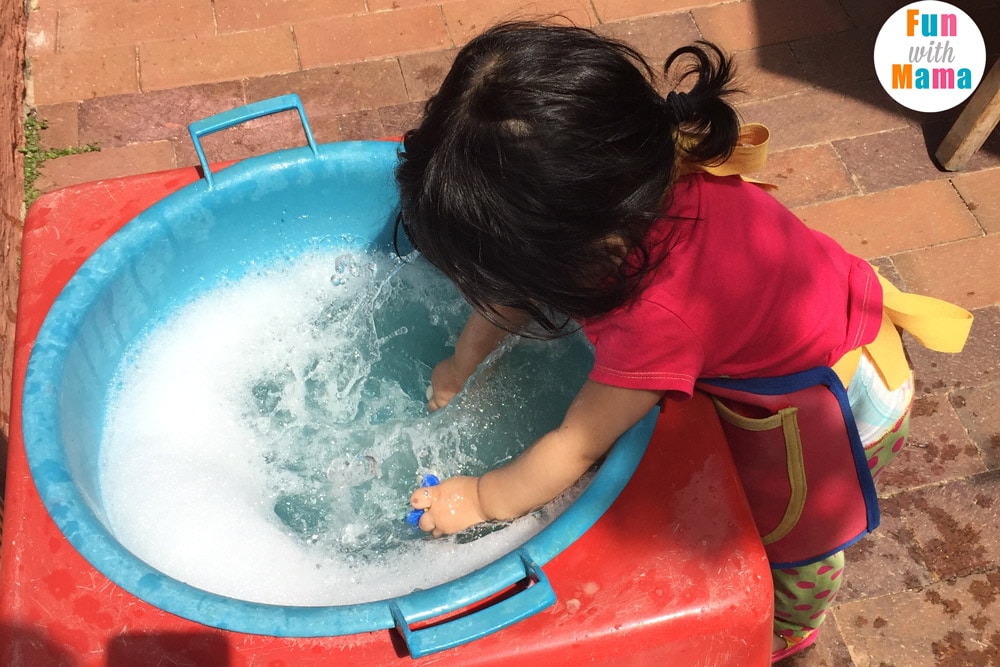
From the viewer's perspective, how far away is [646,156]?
1.08 metres

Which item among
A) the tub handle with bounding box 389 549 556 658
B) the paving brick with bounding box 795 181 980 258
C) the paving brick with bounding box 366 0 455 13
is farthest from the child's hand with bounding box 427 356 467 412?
the paving brick with bounding box 366 0 455 13

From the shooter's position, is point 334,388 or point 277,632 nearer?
point 277,632

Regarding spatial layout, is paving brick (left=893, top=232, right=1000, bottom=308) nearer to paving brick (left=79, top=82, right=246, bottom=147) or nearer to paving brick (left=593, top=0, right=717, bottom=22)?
paving brick (left=593, top=0, right=717, bottom=22)

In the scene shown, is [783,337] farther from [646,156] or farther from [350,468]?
[350,468]

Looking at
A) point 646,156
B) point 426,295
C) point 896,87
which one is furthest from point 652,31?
point 646,156

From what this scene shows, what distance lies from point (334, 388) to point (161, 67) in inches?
50.7

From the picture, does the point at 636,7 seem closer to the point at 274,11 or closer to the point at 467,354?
the point at 274,11

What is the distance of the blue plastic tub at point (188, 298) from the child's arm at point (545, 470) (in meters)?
→ 0.04

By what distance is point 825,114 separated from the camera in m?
2.44

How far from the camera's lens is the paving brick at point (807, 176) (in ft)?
7.43

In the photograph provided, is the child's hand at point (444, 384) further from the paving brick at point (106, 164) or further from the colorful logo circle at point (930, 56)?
the colorful logo circle at point (930, 56)

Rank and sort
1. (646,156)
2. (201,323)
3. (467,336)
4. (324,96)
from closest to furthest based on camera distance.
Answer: (646,156) < (467,336) < (201,323) < (324,96)

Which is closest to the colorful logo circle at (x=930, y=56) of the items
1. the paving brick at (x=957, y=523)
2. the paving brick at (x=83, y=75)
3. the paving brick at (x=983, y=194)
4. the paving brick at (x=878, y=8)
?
the paving brick at (x=878, y=8)

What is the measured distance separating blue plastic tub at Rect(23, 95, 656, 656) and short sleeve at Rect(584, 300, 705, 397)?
0.44ft
